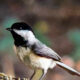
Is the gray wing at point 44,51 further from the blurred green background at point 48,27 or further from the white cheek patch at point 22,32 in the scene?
the blurred green background at point 48,27

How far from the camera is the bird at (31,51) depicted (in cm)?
176

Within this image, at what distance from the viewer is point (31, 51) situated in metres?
1.86

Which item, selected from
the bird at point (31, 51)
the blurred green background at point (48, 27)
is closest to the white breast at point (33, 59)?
the bird at point (31, 51)

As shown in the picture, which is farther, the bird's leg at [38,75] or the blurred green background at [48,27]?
the blurred green background at [48,27]

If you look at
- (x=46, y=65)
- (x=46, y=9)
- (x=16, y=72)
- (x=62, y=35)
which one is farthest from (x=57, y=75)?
(x=46, y=65)

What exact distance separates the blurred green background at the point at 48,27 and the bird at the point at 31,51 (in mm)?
1817

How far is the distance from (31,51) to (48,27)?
3.40m

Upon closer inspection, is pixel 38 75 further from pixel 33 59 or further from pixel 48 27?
pixel 48 27

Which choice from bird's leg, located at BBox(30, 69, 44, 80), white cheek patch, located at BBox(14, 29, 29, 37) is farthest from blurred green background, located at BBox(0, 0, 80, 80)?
white cheek patch, located at BBox(14, 29, 29, 37)

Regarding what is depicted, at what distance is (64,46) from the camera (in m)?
4.88

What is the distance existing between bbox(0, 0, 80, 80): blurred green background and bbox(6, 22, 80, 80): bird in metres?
1.82

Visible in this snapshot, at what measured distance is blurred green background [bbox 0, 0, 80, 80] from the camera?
13.8 feet

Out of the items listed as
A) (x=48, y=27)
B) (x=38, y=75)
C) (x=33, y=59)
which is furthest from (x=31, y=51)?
(x=48, y=27)

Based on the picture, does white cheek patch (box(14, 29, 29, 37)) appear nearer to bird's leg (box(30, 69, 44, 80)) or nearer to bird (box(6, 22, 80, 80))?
bird (box(6, 22, 80, 80))
